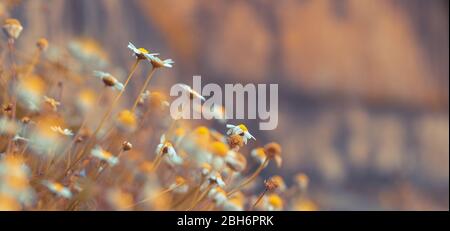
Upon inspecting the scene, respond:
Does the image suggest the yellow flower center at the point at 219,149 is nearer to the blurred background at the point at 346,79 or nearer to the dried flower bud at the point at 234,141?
the dried flower bud at the point at 234,141

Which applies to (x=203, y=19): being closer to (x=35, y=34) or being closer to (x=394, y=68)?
(x=35, y=34)

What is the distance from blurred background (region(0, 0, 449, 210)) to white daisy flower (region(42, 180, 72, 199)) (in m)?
0.91

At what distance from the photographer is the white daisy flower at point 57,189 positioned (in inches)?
26.7

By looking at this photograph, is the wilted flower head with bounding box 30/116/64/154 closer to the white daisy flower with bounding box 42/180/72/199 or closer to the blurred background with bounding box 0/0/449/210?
the white daisy flower with bounding box 42/180/72/199

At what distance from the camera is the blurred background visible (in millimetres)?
1688

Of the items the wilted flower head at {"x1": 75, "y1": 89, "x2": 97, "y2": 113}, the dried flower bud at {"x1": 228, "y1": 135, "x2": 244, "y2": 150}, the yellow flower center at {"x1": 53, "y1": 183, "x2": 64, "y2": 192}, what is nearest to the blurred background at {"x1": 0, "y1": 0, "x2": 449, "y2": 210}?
the wilted flower head at {"x1": 75, "y1": 89, "x2": 97, "y2": 113}

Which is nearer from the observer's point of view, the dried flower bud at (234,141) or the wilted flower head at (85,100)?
the dried flower bud at (234,141)

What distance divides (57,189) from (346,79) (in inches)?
50.2

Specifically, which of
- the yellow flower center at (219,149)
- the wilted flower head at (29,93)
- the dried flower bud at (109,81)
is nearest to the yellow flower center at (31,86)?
the wilted flower head at (29,93)

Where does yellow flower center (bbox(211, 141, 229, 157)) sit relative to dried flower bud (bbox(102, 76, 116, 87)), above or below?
below

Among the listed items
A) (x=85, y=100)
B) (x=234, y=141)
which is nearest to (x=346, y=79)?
(x=85, y=100)

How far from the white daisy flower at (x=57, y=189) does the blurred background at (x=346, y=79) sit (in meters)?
0.91
